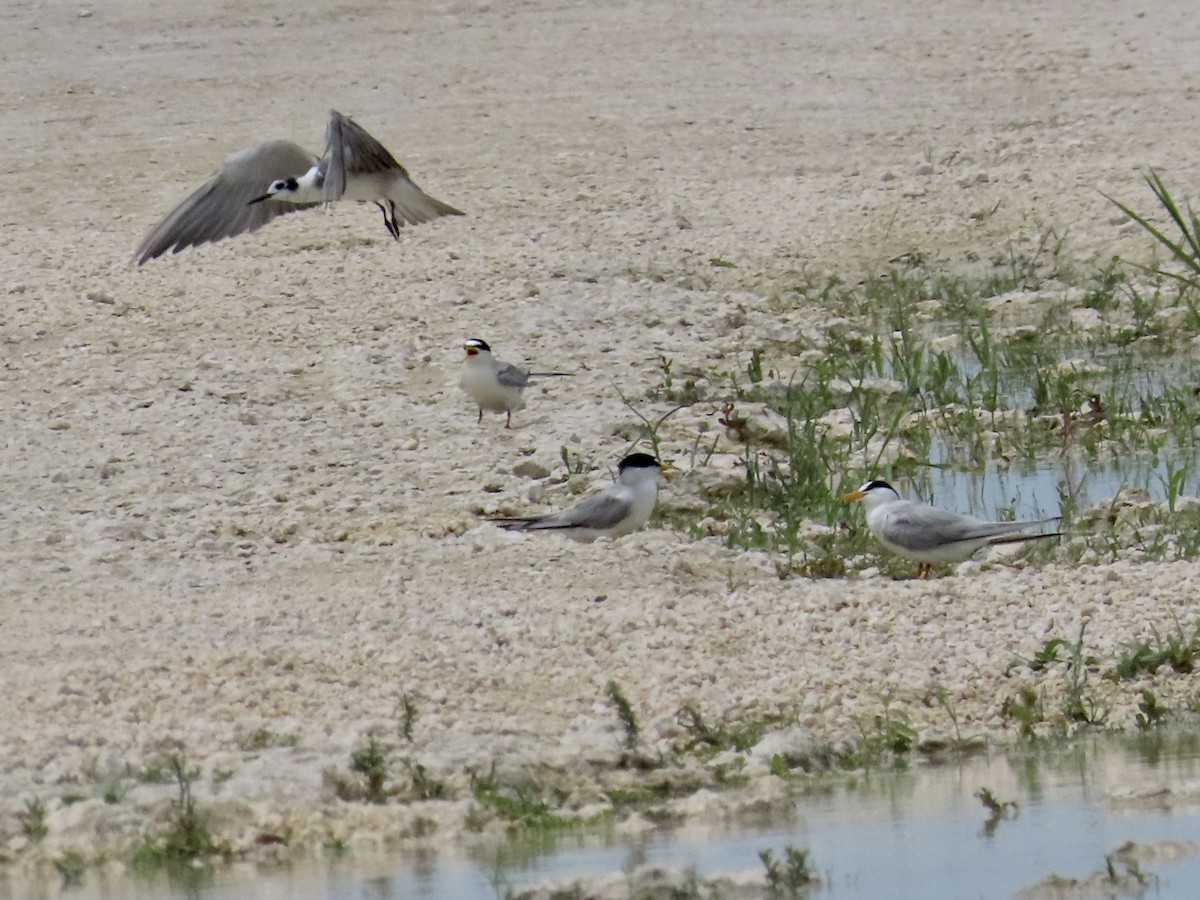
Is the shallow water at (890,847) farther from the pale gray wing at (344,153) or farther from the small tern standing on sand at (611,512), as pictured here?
the pale gray wing at (344,153)

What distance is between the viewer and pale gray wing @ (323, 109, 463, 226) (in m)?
9.70

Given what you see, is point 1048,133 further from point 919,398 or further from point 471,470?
point 471,470

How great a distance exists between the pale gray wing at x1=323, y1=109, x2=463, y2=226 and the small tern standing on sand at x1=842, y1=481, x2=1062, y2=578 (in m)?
3.07

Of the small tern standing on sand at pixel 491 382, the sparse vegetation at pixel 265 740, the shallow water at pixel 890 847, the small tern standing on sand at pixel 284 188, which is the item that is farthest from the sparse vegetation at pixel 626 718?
the small tern standing on sand at pixel 284 188

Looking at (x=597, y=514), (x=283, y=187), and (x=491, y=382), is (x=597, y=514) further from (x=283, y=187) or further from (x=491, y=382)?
(x=283, y=187)

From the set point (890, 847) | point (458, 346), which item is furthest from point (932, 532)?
point (458, 346)

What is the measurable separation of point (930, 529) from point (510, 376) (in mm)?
2440

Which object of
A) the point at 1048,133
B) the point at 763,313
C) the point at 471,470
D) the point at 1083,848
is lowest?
the point at 1083,848

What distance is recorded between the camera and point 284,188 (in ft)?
32.4

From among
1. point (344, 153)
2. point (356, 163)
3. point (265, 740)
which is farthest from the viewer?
point (356, 163)

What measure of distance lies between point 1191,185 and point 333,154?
17.8ft

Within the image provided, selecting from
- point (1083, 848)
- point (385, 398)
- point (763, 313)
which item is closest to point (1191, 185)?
point (763, 313)

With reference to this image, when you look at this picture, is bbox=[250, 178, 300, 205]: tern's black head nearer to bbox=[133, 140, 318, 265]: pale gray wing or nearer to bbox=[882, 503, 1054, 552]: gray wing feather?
bbox=[133, 140, 318, 265]: pale gray wing

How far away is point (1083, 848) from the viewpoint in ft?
15.3
